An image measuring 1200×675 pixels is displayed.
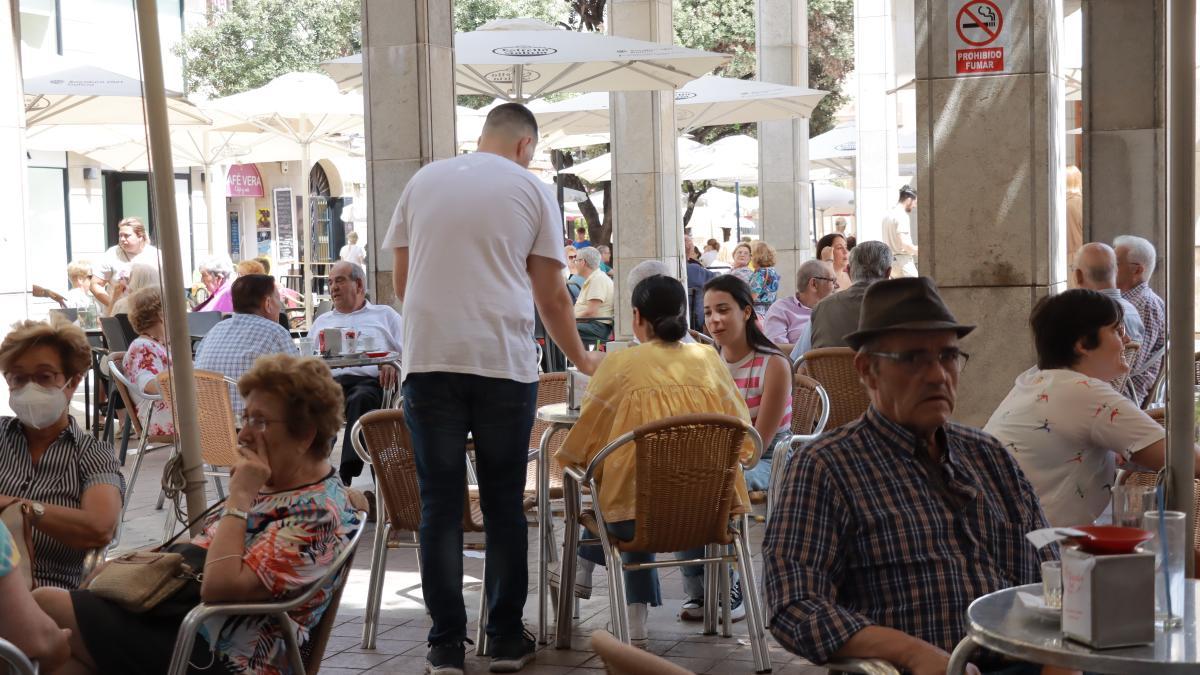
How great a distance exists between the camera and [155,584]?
3574mm

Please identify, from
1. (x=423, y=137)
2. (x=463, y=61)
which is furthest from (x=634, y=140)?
(x=423, y=137)

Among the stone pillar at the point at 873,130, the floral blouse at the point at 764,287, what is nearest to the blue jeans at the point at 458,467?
the floral blouse at the point at 764,287

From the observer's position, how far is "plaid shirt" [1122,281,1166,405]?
700cm

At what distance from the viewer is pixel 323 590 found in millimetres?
3641

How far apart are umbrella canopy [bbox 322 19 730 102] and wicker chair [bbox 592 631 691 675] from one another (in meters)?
9.43

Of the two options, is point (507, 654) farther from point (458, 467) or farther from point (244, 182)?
point (244, 182)

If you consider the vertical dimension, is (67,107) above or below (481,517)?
above

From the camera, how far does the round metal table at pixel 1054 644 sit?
235cm

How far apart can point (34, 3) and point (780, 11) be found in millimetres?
17349

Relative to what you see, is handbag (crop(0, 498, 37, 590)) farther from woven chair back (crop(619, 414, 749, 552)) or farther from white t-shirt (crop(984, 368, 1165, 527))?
white t-shirt (crop(984, 368, 1165, 527))

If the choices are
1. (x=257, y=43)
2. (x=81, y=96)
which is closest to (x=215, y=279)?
(x=81, y=96)

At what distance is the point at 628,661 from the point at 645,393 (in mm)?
3435

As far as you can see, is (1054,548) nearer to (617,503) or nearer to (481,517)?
(617,503)

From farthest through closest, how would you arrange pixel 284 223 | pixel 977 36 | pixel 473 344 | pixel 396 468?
pixel 284 223 → pixel 977 36 → pixel 396 468 → pixel 473 344
